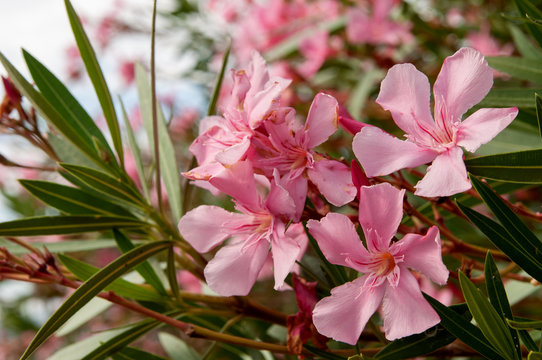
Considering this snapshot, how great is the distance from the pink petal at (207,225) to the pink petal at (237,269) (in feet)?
0.14

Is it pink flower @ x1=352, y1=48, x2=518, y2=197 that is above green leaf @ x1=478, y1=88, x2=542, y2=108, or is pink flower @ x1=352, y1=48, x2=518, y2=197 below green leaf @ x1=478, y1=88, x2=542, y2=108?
above

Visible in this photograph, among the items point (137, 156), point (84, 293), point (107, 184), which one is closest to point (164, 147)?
point (137, 156)

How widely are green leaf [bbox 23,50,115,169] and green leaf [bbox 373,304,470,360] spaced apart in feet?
1.74

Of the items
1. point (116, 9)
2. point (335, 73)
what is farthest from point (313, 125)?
point (116, 9)

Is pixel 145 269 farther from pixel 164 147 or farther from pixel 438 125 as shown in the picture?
pixel 438 125

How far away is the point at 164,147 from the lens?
1.04 meters

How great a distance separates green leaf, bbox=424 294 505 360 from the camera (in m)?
0.60

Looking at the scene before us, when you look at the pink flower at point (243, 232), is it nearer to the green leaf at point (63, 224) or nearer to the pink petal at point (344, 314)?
the pink petal at point (344, 314)

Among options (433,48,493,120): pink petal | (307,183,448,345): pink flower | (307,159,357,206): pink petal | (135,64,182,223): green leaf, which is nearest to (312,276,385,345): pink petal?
(307,183,448,345): pink flower

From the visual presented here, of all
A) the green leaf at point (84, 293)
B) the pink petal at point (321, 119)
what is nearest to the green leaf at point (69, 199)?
the green leaf at point (84, 293)

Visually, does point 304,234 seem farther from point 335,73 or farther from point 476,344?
point 335,73

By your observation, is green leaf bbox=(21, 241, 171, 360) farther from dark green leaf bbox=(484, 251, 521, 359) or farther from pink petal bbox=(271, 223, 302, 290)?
dark green leaf bbox=(484, 251, 521, 359)

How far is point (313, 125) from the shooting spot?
67 cm

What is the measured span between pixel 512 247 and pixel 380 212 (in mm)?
155
